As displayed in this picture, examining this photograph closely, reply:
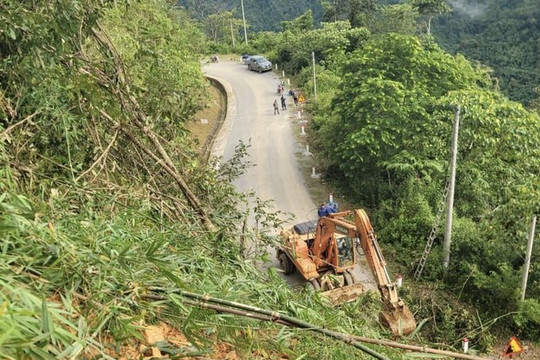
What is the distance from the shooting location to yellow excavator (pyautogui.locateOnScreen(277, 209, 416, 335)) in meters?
8.95

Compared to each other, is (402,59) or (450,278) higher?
(402,59)

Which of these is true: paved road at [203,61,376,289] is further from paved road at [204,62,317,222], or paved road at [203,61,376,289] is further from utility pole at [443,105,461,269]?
utility pole at [443,105,461,269]

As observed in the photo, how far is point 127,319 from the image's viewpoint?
2.37 m

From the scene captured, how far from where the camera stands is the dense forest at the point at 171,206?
2.52 meters

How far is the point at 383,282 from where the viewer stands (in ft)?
29.4

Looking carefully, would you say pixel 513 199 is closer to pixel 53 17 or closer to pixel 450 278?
pixel 450 278

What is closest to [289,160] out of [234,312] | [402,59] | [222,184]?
[402,59]

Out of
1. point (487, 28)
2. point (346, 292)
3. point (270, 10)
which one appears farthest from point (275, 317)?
point (270, 10)

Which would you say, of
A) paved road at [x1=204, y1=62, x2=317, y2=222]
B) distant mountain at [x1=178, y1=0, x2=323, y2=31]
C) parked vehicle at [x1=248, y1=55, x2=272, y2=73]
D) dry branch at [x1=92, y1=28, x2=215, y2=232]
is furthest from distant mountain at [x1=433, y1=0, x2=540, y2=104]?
dry branch at [x1=92, y1=28, x2=215, y2=232]

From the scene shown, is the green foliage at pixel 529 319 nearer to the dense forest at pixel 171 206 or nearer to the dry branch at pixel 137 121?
the dense forest at pixel 171 206

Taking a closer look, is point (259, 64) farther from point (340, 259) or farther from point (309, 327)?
point (309, 327)

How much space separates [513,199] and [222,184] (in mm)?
6649

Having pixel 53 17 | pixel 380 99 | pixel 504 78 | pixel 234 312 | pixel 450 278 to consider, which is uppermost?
pixel 53 17

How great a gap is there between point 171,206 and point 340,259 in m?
6.34
